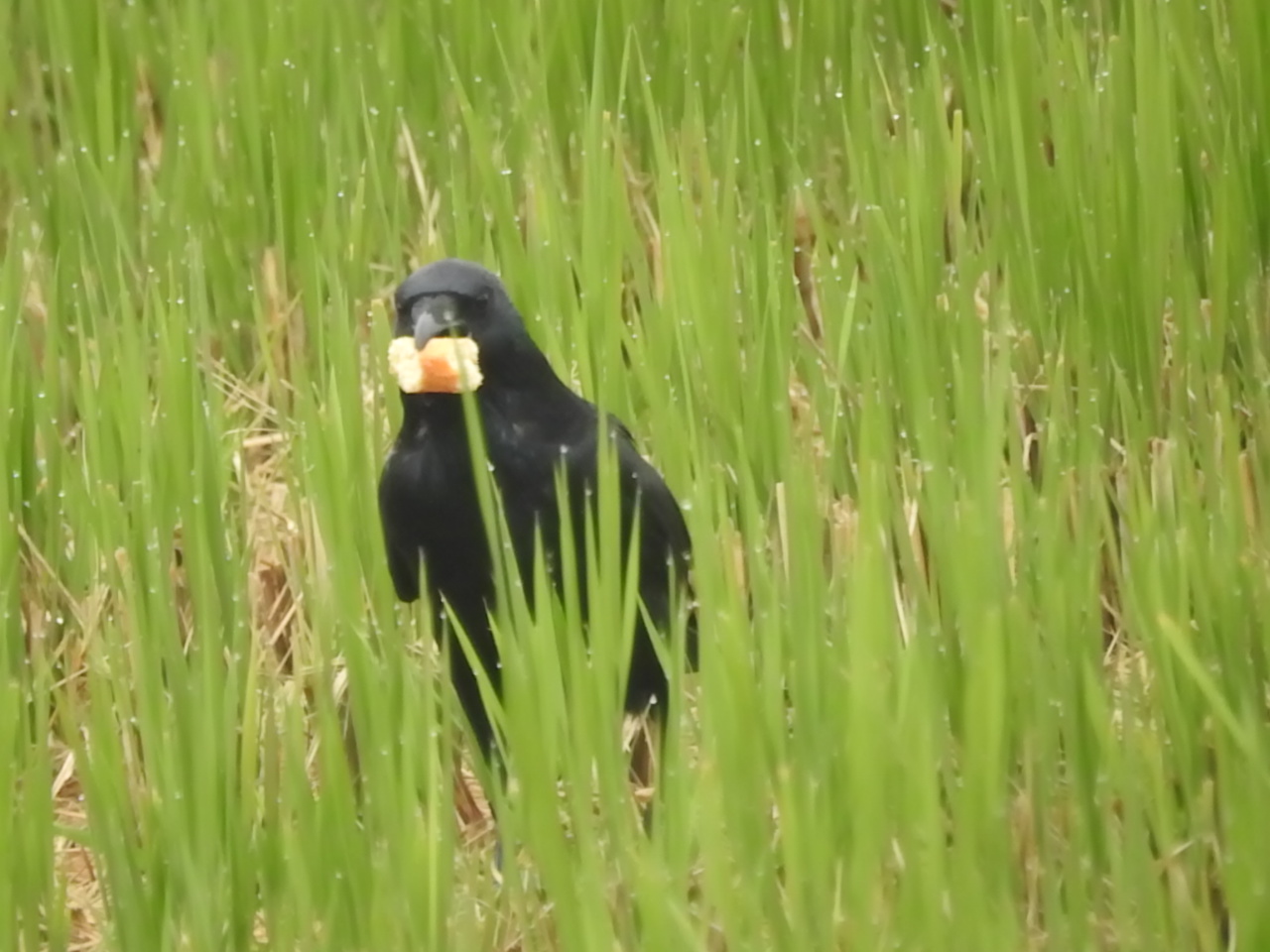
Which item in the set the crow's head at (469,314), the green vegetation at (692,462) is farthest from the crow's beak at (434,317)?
the green vegetation at (692,462)

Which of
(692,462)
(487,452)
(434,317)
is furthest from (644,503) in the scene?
(434,317)

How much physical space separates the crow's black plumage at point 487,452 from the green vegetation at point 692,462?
6cm

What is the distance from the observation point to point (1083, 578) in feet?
4.90

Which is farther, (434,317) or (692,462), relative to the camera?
(692,462)

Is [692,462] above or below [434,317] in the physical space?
below

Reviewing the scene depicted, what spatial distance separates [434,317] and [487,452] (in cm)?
14

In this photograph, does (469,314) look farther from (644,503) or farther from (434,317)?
(644,503)

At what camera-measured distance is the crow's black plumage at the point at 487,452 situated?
181cm

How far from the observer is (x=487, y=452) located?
1828 millimetres

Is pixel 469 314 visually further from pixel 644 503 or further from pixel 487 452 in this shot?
pixel 644 503

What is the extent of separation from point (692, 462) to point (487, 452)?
0.19 metres

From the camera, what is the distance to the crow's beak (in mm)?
1751

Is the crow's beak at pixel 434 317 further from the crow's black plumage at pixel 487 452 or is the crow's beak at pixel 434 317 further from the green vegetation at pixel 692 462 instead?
the green vegetation at pixel 692 462

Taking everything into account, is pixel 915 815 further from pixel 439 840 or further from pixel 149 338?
pixel 149 338
